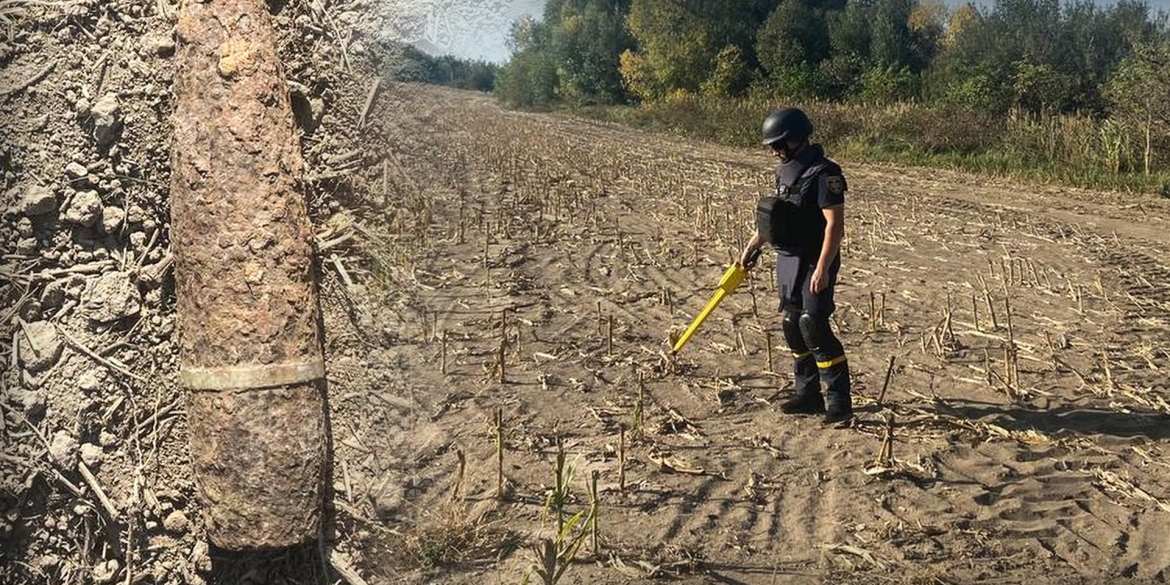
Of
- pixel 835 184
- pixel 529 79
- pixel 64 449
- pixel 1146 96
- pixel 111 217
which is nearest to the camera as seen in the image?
pixel 64 449

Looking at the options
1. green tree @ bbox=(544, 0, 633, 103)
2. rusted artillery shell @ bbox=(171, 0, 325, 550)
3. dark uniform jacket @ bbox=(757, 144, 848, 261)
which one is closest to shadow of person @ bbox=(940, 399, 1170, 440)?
dark uniform jacket @ bbox=(757, 144, 848, 261)

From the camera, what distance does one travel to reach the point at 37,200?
147 inches

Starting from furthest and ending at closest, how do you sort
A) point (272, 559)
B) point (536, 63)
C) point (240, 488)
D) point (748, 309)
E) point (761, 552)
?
point (536, 63)
point (748, 309)
point (761, 552)
point (272, 559)
point (240, 488)

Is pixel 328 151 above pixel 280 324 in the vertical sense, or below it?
above

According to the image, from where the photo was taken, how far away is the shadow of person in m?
5.71

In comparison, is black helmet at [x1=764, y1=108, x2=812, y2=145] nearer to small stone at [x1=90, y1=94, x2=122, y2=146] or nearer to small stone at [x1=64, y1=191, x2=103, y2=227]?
small stone at [x1=90, y1=94, x2=122, y2=146]

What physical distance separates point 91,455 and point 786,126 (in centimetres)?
364

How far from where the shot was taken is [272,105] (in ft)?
12.2

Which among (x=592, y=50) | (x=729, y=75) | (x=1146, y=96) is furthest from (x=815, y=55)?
(x=1146, y=96)

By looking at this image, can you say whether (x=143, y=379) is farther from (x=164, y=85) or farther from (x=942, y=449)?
(x=942, y=449)

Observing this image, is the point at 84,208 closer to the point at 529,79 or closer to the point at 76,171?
the point at 76,171

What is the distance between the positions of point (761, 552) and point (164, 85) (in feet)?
9.53

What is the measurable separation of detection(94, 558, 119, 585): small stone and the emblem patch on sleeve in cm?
372

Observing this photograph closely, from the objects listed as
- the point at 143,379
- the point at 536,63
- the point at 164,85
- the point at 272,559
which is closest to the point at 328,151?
the point at 164,85
